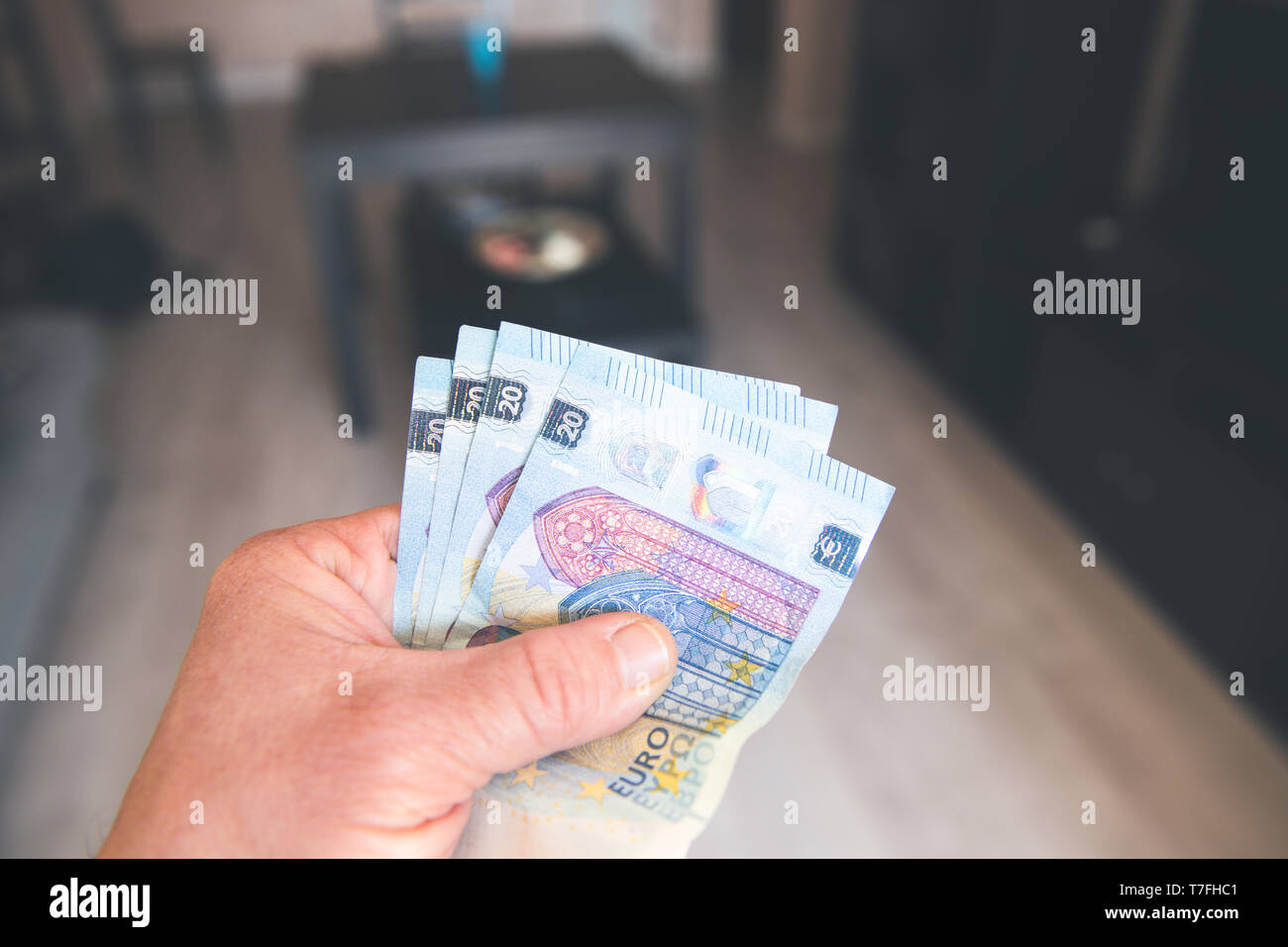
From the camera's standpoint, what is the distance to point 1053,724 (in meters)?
1.57

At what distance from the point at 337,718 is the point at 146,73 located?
483 centimetres

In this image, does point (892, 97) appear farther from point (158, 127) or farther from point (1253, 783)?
point (158, 127)

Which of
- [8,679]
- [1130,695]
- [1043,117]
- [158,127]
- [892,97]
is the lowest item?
[1130,695]

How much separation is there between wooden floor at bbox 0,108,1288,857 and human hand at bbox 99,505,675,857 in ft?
0.51

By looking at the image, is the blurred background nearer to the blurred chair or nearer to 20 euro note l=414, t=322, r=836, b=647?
20 euro note l=414, t=322, r=836, b=647

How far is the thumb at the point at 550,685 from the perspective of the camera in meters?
0.56

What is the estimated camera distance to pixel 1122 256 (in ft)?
6.27

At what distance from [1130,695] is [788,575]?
1302 mm

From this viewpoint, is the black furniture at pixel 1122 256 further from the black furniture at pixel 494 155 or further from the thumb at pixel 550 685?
the thumb at pixel 550 685

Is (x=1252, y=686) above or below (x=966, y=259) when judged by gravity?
below

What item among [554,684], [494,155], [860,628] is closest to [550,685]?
[554,684]

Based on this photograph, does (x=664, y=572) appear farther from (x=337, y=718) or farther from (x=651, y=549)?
(x=337, y=718)

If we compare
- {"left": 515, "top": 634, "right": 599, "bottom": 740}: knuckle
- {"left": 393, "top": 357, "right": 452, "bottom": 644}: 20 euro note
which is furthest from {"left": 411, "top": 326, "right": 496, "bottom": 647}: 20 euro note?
{"left": 515, "top": 634, "right": 599, "bottom": 740}: knuckle

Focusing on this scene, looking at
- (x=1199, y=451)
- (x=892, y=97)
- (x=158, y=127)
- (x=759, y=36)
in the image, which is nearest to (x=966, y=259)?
(x=892, y=97)
